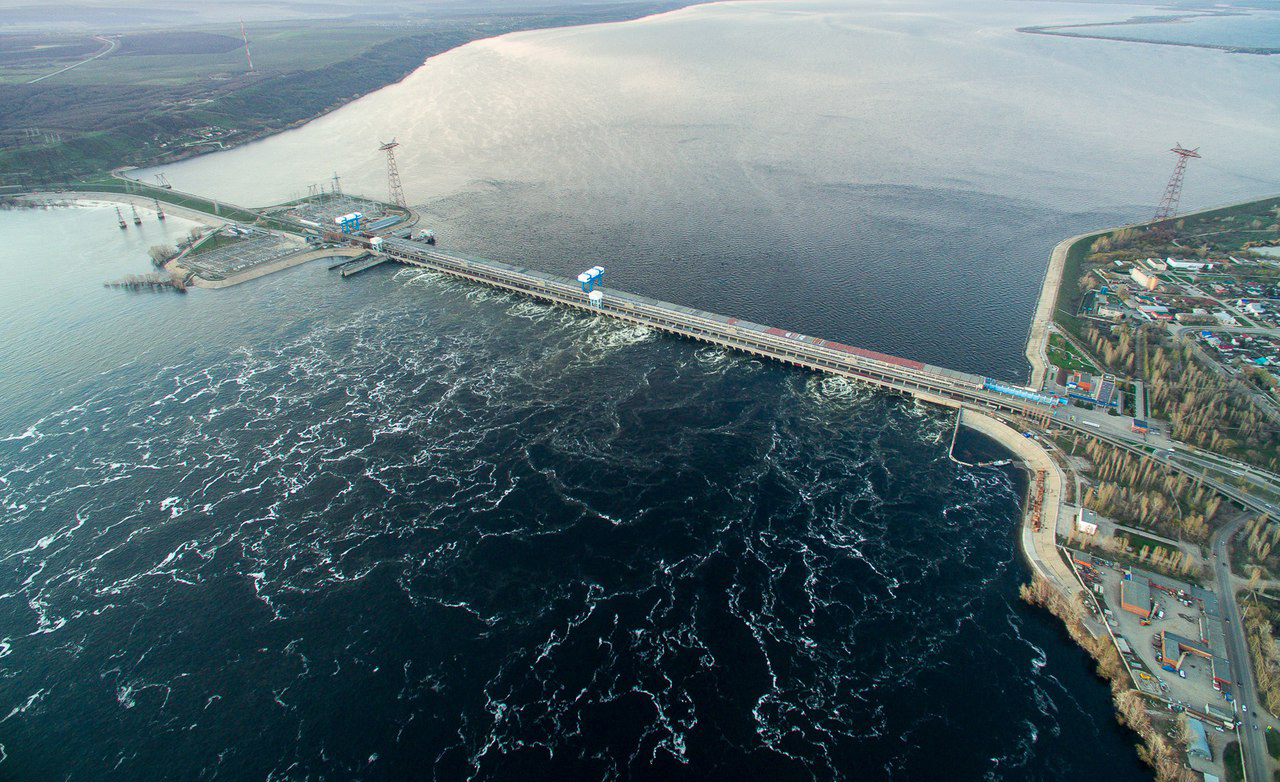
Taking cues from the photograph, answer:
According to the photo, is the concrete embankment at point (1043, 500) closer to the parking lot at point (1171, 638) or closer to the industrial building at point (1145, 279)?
the parking lot at point (1171, 638)

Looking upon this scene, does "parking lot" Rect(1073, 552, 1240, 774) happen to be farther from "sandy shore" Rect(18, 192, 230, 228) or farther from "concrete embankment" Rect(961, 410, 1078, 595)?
"sandy shore" Rect(18, 192, 230, 228)

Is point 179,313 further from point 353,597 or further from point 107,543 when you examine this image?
point 353,597

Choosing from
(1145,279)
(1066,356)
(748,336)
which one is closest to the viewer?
(1066,356)

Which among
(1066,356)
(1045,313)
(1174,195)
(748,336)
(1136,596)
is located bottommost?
(1136,596)

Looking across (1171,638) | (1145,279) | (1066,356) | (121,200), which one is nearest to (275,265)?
(121,200)

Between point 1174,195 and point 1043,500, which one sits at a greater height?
point 1174,195

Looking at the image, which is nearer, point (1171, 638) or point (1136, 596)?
point (1171, 638)

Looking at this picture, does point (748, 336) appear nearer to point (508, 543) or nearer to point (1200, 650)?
point (508, 543)
